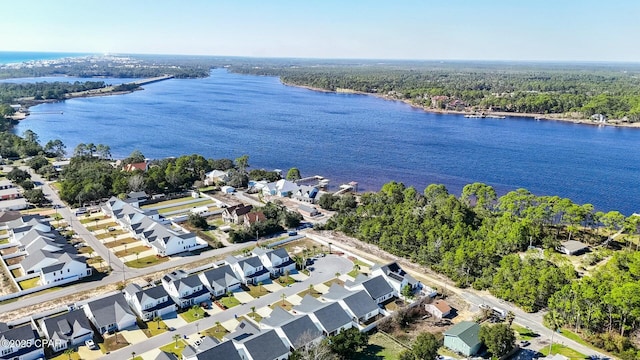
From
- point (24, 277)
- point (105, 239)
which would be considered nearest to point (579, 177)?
point (105, 239)

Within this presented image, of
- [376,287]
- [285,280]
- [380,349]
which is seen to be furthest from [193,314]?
[376,287]

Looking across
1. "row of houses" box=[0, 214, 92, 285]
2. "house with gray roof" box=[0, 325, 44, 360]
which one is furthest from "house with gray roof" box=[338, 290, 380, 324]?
"row of houses" box=[0, 214, 92, 285]

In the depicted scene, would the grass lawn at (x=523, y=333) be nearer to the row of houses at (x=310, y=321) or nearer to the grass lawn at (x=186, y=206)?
the row of houses at (x=310, y=321)

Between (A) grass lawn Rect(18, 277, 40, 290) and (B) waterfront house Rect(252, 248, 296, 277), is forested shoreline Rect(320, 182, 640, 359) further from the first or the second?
(A) grass lawn Rect(18, 277, 40, 290)

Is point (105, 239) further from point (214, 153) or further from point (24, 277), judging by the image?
point (214, 153)

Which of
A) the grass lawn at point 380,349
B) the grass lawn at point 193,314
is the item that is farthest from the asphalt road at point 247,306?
the grass lawn at point 380,349

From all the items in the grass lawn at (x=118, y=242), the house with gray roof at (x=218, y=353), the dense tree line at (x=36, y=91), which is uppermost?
the dense tree line at (x=36, y=91)
